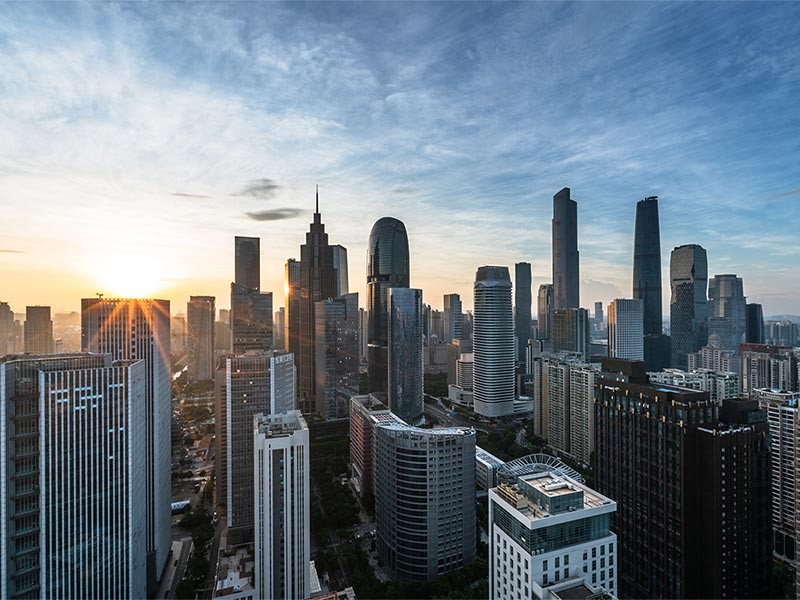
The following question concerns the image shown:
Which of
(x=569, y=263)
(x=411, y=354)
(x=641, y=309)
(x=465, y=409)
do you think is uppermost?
(x=569, y=263)

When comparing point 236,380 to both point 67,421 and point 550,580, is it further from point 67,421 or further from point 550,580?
point 550,580

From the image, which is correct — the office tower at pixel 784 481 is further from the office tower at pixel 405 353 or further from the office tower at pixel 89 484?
the office tower at pixel 89 484

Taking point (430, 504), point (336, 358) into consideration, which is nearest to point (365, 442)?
point (430, 504)

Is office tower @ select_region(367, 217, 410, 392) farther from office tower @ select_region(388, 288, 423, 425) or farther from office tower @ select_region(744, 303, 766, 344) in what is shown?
office tower @ select_region(744, 303, 766, 344)

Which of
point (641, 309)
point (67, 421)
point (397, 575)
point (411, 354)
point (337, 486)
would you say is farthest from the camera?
point (641, 309)

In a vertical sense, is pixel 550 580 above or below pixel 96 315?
below

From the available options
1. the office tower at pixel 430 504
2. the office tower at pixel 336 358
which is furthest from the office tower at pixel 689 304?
the office tower at pixel 430 504

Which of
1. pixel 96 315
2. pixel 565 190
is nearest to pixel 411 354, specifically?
pixel 96 315
